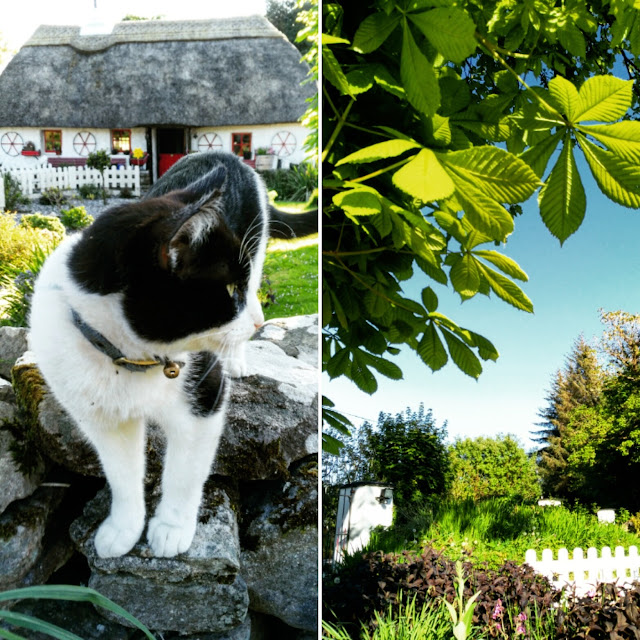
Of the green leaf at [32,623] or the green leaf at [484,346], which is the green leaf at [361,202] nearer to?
the green leaf at [484,346]

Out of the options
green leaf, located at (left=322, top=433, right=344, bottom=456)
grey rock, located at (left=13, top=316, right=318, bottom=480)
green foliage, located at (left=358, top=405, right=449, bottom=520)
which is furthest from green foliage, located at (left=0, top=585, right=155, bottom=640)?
green foliage, located at (left=358, top=405, right=449, bottom=520)

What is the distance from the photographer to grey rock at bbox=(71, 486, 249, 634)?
2.06ft

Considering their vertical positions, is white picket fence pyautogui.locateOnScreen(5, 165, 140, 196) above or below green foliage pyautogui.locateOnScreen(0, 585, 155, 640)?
above

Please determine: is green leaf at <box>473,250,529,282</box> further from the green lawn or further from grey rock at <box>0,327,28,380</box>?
grey rock at <box>0,327,28,380</box>

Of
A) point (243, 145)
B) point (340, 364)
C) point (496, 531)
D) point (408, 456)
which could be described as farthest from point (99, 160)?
point (496, 531)

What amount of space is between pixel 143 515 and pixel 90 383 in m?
0.15

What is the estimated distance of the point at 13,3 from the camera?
62cm

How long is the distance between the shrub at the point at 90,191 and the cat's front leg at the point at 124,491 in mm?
238

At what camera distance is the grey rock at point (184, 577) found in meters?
0.63

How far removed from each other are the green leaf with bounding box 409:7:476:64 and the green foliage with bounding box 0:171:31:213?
0.44m

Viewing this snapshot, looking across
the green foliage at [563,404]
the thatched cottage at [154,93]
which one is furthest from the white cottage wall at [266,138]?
the green foliage at [563,404]

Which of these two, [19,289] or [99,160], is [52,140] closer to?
[99,160]

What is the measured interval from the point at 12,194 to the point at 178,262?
0.21m

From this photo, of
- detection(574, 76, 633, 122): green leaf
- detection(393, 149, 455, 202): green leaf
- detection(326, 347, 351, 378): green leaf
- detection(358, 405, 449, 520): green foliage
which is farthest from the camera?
detection(358, 405, 449, 520): green foliage
